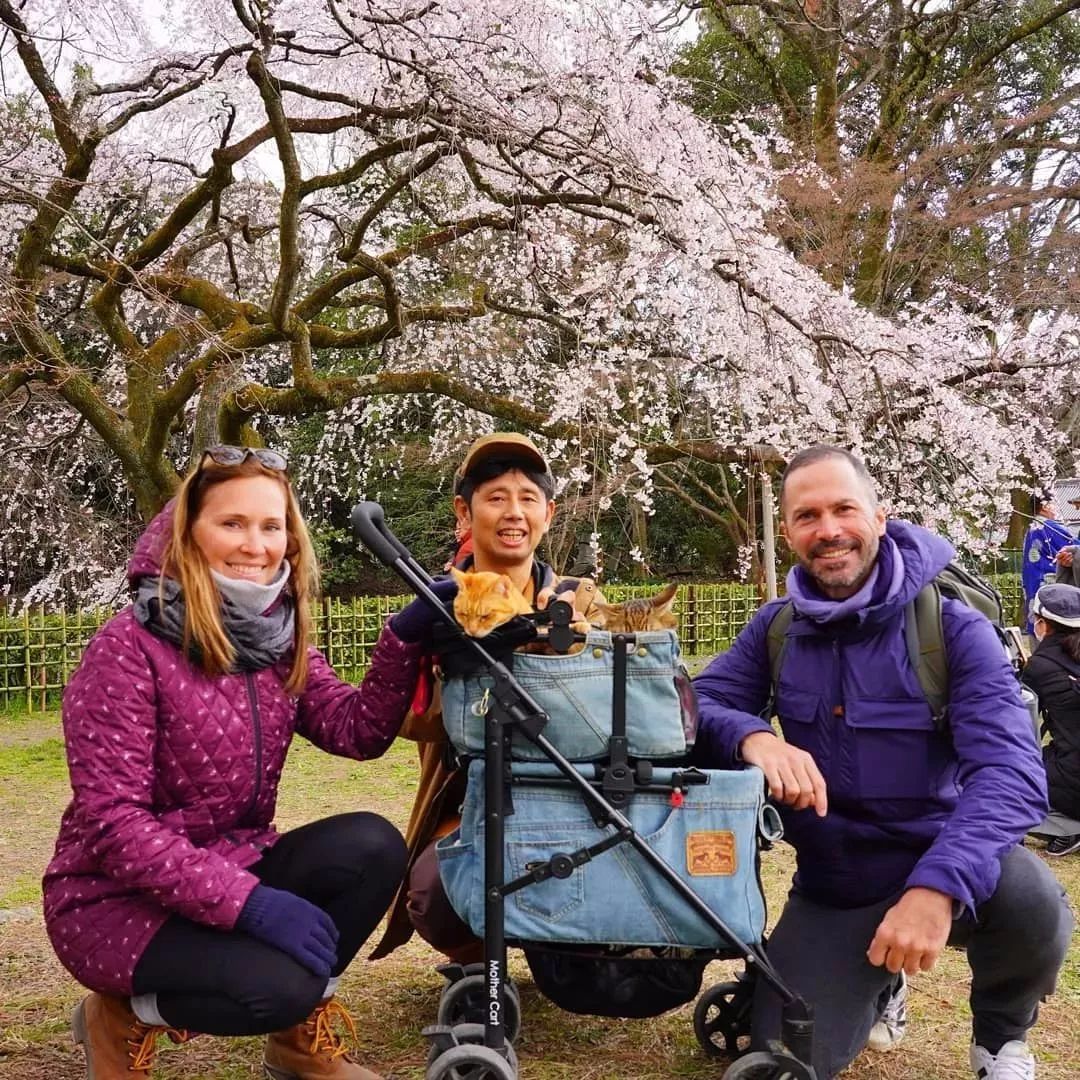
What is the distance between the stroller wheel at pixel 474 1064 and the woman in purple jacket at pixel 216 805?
11.0 inches

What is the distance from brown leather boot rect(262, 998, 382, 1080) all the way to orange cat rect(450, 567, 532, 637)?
91 centimetres

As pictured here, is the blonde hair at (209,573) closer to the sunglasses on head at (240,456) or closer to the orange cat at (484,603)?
the sunglasses on head at (240,456)

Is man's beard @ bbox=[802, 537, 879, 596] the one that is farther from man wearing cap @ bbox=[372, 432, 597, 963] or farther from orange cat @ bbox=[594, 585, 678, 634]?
man wearing cap @ bbox=[372, 432, 597, 963]

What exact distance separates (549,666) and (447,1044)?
0.85 meters

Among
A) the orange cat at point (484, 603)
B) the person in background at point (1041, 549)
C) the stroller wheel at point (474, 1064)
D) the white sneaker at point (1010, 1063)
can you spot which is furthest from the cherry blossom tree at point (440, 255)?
the white sneaker at point (1010, 1063)

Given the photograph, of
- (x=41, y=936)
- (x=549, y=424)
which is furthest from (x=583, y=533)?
(x=41, y=936)

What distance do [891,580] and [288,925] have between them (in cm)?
148

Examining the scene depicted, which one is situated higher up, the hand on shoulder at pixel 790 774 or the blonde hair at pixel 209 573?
the blonde hair at pixel 209 573

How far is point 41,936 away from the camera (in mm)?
3654

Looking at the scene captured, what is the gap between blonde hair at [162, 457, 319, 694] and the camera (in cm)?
218

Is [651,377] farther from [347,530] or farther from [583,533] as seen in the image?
[347,530]

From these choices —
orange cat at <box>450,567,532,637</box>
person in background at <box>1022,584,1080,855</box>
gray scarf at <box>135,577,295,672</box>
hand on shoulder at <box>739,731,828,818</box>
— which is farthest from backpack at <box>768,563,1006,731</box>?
person in background at <box>1022,584,1080,855</box>

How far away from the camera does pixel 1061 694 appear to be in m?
4.68

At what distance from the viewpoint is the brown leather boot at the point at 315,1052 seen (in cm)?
233
